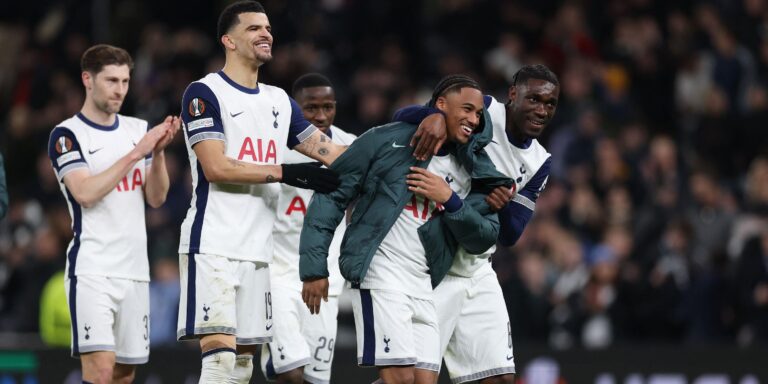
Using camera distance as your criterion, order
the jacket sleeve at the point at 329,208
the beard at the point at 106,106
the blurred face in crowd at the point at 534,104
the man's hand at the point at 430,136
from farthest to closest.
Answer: the beard at the point at 106,106 < the blurred face in crowd at the point at 534,104 < the man's hand at the point at 430,136 < the jacket sleeve at the point at 329,208

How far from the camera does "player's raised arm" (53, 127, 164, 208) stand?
8.70 metres

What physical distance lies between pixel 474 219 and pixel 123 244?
95.7 inches

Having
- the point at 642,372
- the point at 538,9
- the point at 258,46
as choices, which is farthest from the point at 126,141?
the point at 538,9

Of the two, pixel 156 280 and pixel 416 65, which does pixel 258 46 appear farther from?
pixel 416 65

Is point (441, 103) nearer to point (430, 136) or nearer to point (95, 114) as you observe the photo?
point (430, 136)

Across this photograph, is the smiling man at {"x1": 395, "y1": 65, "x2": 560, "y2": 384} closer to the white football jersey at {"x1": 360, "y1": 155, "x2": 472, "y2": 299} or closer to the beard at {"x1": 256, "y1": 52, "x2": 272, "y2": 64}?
the white football jersey at {"x1": 360, "y1": 155, "x2": 472, "y2": 299}

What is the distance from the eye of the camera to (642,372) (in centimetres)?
1280

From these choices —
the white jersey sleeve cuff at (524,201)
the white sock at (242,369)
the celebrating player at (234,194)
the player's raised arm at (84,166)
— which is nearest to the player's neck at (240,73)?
the celebrating player at (234,194)

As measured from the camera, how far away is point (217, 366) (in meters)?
8.08

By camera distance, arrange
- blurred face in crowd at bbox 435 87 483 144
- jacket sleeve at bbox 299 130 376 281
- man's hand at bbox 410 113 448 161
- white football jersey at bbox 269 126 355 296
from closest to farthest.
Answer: jacket sleeve at bbox 299 130 376 281 < man's hand at bbox 410 113 448 161 < blurred face in crowd at bbox 435 87 483 144 < white football jersey at bbox 269 126 355 296

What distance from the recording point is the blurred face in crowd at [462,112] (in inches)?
324

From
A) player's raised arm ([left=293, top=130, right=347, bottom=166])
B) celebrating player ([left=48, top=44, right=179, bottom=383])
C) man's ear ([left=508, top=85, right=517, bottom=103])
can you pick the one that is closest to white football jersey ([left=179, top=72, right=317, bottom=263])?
player's raised arm ([left=293, top=130, right=347, bottom=166])

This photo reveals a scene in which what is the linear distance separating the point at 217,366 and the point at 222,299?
0.40 meters

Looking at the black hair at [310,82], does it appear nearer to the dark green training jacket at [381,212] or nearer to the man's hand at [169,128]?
the man's hand at [169,128]
